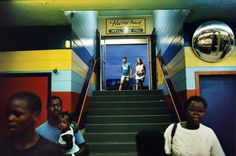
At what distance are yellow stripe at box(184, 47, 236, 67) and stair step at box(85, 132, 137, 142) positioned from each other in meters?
1.97

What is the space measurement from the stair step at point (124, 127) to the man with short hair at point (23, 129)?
5.01 metres

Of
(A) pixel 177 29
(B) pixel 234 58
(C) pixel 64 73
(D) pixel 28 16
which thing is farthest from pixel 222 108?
(D) pixel 28 16

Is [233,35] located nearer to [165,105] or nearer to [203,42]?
[203,42]

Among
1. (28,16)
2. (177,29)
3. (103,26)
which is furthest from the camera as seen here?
(103,26)

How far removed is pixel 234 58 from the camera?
532 cm

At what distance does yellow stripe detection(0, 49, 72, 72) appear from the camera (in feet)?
18.2

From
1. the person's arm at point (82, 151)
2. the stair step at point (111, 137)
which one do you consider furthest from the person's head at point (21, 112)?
the stair step at point (111, 137)

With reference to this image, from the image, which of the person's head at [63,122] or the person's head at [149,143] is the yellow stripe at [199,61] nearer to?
the person's head at [63,122]

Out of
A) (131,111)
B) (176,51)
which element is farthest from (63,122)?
(131,111)

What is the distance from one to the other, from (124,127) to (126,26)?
514cm

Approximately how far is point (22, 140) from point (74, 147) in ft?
5.29

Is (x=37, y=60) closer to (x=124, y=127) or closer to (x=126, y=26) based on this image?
(x=124, y=127)

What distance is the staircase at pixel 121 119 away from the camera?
5.93 metres

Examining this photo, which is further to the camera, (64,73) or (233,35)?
(64,73)
